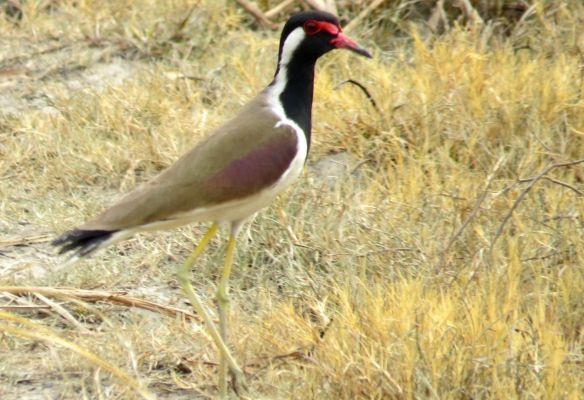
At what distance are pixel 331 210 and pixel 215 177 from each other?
1.01 metres

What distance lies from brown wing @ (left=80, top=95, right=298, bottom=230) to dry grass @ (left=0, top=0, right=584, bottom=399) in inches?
11.8

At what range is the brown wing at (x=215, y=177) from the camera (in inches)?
144

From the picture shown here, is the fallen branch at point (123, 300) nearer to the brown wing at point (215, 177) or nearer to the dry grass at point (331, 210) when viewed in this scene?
the dry grass at point (331, 210)

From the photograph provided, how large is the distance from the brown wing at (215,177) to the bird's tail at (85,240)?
0.02m

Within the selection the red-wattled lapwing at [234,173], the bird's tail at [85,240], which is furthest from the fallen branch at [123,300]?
the bird's tail at [85,240]

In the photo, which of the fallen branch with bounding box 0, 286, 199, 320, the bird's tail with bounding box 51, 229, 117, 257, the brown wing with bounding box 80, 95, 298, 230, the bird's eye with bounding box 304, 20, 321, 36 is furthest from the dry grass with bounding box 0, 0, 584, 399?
the bird's eye with bounding box 304, 20, 321, 36

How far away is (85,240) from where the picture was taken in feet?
11.9

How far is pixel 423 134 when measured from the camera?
17.4 feet

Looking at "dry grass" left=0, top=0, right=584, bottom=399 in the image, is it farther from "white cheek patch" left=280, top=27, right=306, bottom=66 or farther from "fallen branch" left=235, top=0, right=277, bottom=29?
"white cheek patch" left=280, top=27, right=306, bottom=66

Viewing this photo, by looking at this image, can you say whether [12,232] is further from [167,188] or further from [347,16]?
[347,16]

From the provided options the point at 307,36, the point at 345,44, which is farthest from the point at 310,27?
A: the point at 345,44

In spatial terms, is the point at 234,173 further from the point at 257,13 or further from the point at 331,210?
the point at 257,13

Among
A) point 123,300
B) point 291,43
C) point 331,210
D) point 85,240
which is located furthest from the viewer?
point 331,210

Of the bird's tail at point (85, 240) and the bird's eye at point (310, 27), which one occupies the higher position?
the bird's eye at point (310, 27)
